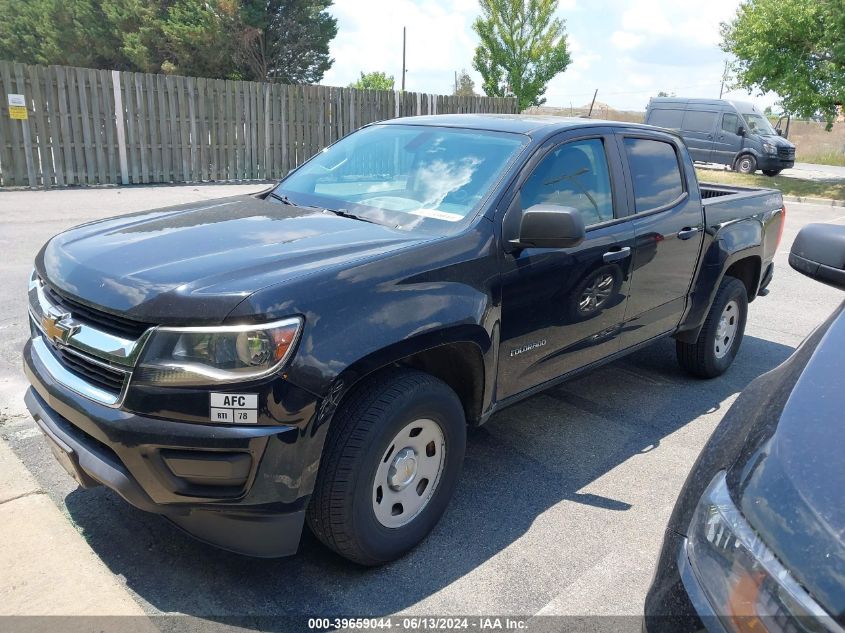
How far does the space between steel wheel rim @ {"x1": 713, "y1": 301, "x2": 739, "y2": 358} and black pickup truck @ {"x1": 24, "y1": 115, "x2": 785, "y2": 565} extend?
116 cm

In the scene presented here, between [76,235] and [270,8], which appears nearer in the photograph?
[76,235]

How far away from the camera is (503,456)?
3.92m

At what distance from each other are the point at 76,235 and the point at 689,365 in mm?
4233

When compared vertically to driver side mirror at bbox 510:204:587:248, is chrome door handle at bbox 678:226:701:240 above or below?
below

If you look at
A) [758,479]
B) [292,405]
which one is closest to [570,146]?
[292,405]

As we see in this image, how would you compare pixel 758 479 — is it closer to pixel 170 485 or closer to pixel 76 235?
pixel 170 485

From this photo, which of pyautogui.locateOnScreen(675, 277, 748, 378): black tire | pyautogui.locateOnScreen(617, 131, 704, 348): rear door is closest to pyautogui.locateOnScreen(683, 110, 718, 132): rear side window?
pyautogui.locateOnScreen(675, 277, 748, 378): black tire

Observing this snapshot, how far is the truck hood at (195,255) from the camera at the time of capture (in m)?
2.37

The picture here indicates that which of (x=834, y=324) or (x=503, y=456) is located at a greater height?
(x=834, y=324)

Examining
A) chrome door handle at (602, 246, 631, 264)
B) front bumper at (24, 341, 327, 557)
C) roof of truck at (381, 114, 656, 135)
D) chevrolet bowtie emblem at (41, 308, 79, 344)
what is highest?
roof of truck at (381, 114, 656, 135)

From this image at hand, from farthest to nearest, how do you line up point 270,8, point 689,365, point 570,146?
1. point 270,8
2. point 689,365
3. point 570,146

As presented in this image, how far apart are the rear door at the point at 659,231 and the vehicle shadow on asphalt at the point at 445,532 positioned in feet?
2.07

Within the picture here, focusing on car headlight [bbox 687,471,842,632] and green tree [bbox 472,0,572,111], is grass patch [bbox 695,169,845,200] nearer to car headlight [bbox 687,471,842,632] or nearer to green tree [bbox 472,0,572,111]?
green tree [bbox 472,0,572,111]

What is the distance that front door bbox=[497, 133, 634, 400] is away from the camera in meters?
3.32
